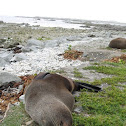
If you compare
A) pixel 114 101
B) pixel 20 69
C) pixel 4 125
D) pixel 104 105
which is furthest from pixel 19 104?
pixel 20 69

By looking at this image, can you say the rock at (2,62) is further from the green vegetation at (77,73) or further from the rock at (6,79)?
the green vegetation at (77,73)

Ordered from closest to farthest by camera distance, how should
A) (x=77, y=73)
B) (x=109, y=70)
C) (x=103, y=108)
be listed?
(x=103, y=108) → (x=77, y=73) → (x=109, y=70)

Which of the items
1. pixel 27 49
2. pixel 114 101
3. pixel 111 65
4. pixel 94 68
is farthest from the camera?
pixel 27 49

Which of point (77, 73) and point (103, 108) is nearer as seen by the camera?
point (103, 108)

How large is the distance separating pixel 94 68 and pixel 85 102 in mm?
4118

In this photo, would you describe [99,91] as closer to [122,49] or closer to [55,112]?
[55,112]

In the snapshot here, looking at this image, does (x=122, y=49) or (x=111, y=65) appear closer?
(x=111, y=65)

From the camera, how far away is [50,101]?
471 centimetres

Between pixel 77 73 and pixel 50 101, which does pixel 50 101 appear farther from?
pixel 77 73

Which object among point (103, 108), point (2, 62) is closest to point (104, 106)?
point (103, 108)

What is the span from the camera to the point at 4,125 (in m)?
4.99

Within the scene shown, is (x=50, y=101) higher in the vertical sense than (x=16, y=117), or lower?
higher

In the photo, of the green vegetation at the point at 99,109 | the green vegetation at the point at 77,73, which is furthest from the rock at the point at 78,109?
the green vegetation at the point at 77,73

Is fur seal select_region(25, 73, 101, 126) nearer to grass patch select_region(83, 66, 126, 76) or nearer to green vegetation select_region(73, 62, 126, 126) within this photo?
green vegetation select_region(73, 62, 126, 126)
